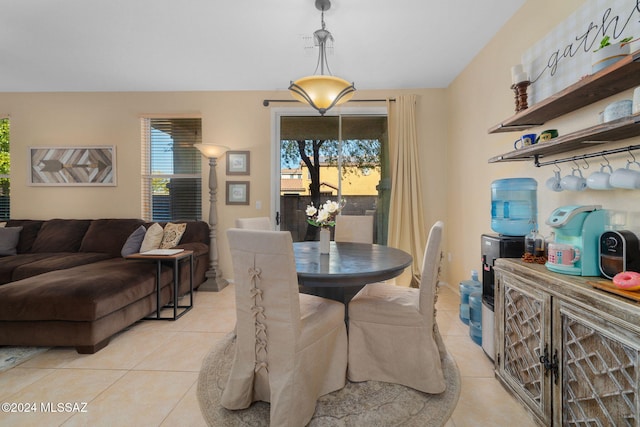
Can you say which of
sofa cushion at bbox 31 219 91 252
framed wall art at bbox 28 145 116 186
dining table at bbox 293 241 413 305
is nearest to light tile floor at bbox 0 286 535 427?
dining table at bbox 293 241 413 305

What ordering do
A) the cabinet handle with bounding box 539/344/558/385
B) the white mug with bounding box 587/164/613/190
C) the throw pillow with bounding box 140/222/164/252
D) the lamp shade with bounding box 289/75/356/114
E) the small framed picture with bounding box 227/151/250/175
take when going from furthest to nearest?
1. the small framed picture with bounding box 227/151/250/175
2. the throw pillow with bounding box 140/222/164/252
3. the lamp shade with bounding box 289/75/356/114
4. the white mug with bounding box 587/164/613/190
5. the cabinet handle with bounding box 539/344/558/385

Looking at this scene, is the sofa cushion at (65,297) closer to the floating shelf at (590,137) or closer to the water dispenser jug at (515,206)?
the water dispenser jug at (515,206)

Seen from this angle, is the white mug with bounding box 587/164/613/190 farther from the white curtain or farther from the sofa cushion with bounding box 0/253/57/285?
the sofa cushion with bounding box 0/253/57/285

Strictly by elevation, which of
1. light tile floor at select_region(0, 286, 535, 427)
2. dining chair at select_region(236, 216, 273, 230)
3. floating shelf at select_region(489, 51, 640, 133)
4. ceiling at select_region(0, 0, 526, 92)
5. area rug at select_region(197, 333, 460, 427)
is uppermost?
ceiling at select_region(0, 0, 526, 92)

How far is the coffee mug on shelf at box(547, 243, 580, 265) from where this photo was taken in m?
1.38

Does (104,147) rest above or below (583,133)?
above

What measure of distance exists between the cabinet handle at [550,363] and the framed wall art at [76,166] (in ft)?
16.4

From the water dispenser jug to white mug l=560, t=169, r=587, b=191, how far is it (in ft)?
1.21

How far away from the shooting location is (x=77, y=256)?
3260 mm

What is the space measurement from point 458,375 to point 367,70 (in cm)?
314

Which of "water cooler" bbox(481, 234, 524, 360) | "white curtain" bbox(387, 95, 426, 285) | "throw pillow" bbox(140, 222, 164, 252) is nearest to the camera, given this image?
"water cooler" bbox(481, 234, 524, 360)

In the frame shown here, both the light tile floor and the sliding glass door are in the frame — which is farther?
the sliding glass door

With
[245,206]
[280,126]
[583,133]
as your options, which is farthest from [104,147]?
[583,133]

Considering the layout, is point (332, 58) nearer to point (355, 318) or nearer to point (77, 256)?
point (355, 318)
